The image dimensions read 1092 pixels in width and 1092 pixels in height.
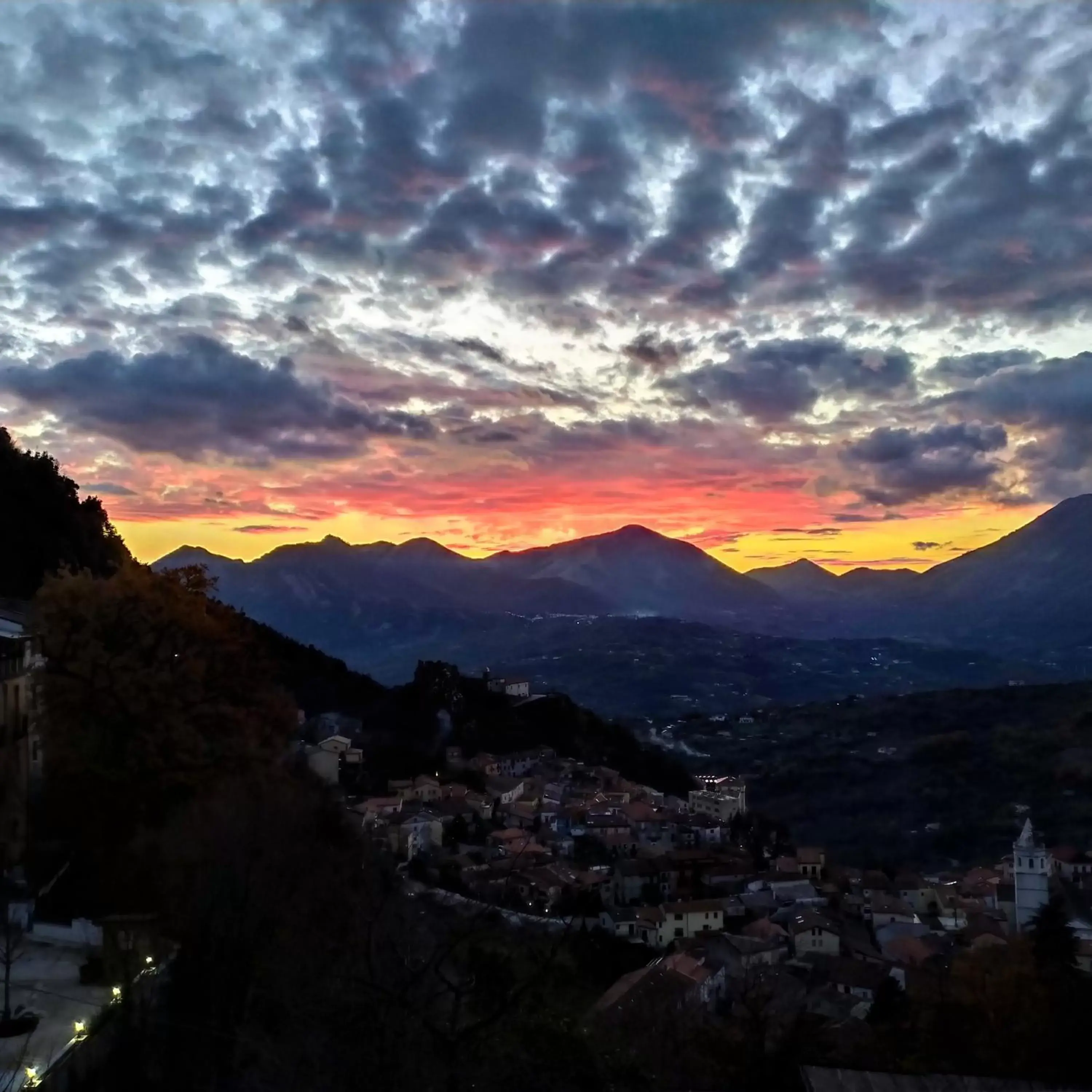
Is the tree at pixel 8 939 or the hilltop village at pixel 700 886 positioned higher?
the tree at pixel 8 939

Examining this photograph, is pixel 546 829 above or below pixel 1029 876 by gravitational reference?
above

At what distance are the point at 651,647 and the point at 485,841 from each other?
145 metres

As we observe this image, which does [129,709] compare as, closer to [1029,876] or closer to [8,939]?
[8,939]

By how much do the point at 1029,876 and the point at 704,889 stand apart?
10848 mm

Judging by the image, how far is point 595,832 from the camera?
41.4m

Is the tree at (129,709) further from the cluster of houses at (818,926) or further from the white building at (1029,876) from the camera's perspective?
the white building at (1029,876)

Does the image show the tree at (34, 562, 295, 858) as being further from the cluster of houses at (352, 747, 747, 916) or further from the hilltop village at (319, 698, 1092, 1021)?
the cluster of houses at (352, 747, 747, 916)

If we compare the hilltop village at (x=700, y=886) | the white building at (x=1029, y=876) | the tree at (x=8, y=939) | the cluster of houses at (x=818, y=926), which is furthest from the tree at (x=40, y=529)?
the white building at (x=1029, y=876)

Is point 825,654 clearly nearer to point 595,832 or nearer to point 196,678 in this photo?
point 595,832

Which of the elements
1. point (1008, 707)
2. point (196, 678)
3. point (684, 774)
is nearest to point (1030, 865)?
point (196, 678)

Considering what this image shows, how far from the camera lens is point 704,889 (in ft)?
121

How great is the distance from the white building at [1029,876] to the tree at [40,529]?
30.7 m

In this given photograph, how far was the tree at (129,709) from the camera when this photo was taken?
16359 mm

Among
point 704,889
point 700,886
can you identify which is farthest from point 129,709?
point 704,889
